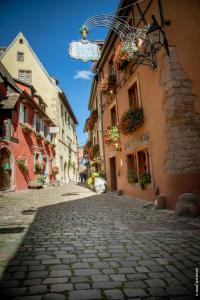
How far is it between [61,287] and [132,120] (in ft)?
23.3

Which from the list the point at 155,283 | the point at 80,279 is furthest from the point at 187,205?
the point at 80,279

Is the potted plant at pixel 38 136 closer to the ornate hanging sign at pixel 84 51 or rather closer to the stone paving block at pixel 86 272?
the ornate hanging sign at pixel 84 51

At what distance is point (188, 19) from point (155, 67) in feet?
6.14

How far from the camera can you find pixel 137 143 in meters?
9.12

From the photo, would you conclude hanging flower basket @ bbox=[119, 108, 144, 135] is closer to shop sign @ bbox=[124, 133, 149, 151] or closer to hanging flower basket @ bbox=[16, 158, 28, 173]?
shop sign @ bbox=[124, 133, 149, 151]

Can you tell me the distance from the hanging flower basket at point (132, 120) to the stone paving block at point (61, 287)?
22.8 ft

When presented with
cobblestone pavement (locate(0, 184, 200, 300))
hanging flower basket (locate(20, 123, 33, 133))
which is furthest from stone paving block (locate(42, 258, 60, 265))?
hanging flower basket (locate(20, 123, 33, 133))

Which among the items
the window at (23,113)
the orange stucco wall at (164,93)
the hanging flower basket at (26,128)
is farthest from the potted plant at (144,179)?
the window at (23,113)

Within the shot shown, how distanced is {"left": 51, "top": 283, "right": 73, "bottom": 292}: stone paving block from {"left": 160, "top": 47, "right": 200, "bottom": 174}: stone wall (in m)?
4.82

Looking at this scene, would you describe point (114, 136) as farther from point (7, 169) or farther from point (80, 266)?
point (80, 266)

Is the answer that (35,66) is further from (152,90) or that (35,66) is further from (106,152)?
(152,90)

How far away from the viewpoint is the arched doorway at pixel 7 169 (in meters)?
14.0

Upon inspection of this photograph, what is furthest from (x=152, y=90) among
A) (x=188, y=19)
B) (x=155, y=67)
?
(x=188, y=19)

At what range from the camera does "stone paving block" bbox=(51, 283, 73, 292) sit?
215cm
